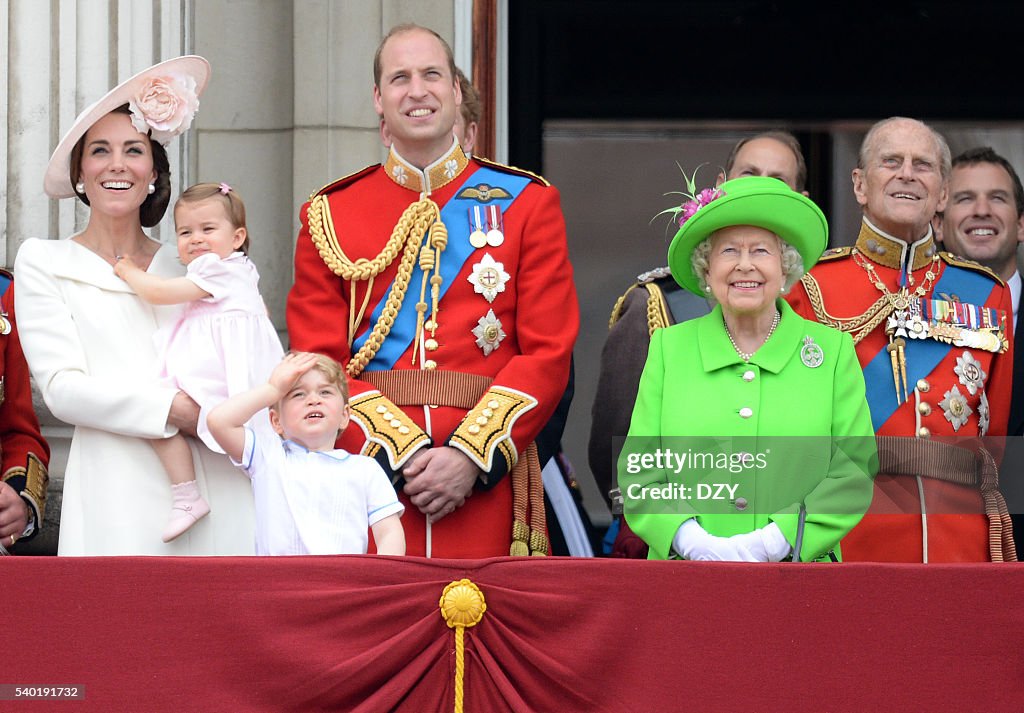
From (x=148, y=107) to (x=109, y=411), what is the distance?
2.44 ft

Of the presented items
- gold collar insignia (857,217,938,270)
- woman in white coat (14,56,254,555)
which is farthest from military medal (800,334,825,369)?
woman in white coat (14,56,254,555)

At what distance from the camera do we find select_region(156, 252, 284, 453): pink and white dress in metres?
4.36

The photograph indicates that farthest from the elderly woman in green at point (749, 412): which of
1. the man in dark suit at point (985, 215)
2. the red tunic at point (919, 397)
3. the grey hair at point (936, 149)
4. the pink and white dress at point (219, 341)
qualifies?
the man in dark suit at point (985, 215)

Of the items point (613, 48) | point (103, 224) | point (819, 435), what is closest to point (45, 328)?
point (103, 224)

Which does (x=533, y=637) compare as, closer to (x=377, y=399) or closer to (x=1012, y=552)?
(x=377, y=399)

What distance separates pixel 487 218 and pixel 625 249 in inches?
141

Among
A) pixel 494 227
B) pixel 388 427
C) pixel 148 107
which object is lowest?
pixel 388 427

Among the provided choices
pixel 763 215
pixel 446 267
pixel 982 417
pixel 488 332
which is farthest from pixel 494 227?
pixel 982 417

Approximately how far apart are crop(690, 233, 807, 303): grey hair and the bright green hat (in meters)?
0.01

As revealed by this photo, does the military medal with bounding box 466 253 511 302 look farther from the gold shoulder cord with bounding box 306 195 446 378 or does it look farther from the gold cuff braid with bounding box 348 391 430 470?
the gold cuff braid with bounding box 348 391 430 470

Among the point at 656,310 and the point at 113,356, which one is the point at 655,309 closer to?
the point at 656,310

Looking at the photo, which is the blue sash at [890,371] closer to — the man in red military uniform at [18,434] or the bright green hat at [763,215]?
the bright green hat at [763,215]

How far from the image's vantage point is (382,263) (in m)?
4.63

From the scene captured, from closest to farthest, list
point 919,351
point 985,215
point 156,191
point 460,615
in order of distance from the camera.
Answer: point 460,615 → point 156,191 → point 919,351 → point 985,215
